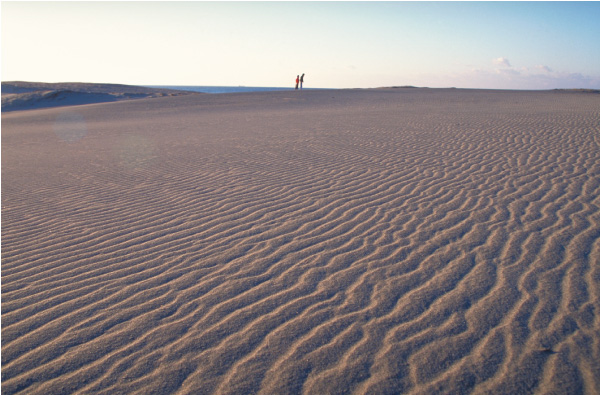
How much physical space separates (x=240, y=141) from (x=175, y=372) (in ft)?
31.2

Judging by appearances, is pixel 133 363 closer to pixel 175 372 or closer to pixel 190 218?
pixel 175 372

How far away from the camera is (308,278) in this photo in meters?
3.78

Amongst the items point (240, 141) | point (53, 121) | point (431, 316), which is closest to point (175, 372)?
point (431, 316)

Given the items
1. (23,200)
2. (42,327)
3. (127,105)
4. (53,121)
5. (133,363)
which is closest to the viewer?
(133,363)

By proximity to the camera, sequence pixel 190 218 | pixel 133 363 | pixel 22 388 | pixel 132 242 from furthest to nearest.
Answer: pixel 190 218 < pixel 132 242 < pixel 133 363 < pixel 22 388

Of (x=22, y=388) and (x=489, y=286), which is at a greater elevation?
(x=489, y=286)

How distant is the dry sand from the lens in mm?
2676

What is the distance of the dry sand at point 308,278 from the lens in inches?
105

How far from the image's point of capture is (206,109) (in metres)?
23.8

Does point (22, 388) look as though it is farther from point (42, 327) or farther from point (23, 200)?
point (23, 200)

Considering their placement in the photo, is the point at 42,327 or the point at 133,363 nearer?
the point at 133,363

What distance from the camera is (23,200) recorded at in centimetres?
658

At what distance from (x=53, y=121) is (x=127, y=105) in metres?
6.53

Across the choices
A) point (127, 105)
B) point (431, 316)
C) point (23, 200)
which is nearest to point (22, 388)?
point (431, 316)
